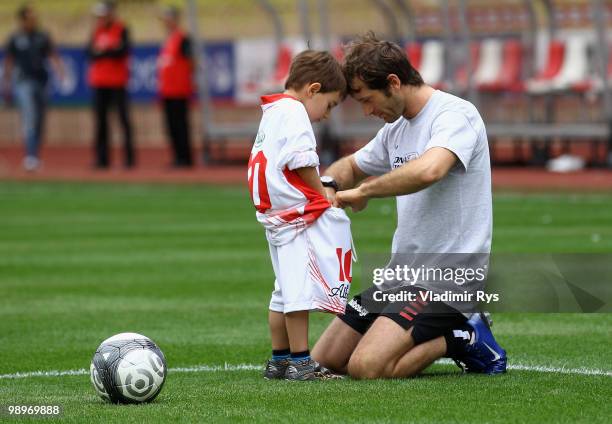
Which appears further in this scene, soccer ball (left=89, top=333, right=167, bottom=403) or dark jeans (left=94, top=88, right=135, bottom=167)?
dark jeans (left=94, top=88, right=135, bottom=167)

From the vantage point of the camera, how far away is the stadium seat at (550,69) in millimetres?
20750

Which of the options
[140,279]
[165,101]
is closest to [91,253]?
[140,279]

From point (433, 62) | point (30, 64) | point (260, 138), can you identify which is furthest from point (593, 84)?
point (260, 138)

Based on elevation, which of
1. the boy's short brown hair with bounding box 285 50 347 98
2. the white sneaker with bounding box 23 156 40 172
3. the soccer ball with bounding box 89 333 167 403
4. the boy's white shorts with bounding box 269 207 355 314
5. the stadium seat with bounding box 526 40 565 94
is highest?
the boy's short brown hair with bounding box 285 50 347 98

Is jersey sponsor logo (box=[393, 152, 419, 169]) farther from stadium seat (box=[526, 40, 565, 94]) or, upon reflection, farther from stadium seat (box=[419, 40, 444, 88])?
stadium seat (box=[419, 40, 444, 88])

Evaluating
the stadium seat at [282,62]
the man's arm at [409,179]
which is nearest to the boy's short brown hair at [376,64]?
the man's arm at [409,179]

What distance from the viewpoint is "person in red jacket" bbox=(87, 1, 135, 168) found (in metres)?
22.0

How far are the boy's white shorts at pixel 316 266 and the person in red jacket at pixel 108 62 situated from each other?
15.4m

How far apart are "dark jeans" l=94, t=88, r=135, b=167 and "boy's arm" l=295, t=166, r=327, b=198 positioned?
620 inches

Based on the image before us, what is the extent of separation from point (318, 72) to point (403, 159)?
2.13 feet

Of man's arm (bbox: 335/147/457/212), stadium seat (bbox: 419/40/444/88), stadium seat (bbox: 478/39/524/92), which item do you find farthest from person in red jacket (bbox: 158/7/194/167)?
man's arm (bbox: 335/147/457/212)

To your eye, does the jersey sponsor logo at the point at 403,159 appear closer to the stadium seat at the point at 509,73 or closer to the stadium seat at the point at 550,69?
the stadium seat at the point at 550,69

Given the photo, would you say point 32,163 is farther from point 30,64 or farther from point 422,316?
point 422,316

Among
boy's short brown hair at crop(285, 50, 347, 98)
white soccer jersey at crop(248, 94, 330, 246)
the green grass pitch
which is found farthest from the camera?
boy's short brown hair at crop(285, 50, 347, 98)
